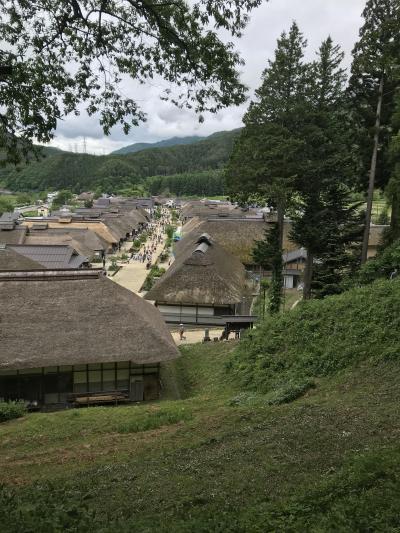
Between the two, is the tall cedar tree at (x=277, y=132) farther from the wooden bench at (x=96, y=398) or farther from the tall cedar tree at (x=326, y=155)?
the wooden bench at (x=96, y=398)

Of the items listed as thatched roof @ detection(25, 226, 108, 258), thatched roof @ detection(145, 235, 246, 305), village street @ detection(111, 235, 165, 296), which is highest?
thatched roof @ detection(25, 226, 108, 258)

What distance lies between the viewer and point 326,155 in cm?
2516

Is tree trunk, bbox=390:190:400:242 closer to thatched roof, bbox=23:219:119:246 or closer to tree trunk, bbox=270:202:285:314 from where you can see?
tree trunk, bbox=270:202:285:314

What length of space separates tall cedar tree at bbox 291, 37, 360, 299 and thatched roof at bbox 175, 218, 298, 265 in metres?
18.5

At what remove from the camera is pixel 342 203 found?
25.0 metres

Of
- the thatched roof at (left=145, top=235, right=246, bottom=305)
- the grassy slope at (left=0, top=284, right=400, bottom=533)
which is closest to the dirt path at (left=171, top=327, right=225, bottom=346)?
the thatched roof at (left=145, top=235, right=246, bottom=305)

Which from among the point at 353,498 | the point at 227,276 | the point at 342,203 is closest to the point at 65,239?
the point at 227,276

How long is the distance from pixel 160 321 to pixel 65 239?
35.0 meters

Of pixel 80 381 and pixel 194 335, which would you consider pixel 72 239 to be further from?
pixel 80 381

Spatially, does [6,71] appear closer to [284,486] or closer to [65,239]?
[284,486]

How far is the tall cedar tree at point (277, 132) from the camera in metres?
24.3

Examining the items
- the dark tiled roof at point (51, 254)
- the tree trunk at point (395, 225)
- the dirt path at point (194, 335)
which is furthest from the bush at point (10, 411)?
the dark tiled roof at point (51, 254)

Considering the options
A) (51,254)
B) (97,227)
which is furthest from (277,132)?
(97,227)

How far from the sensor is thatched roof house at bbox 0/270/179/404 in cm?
1703
